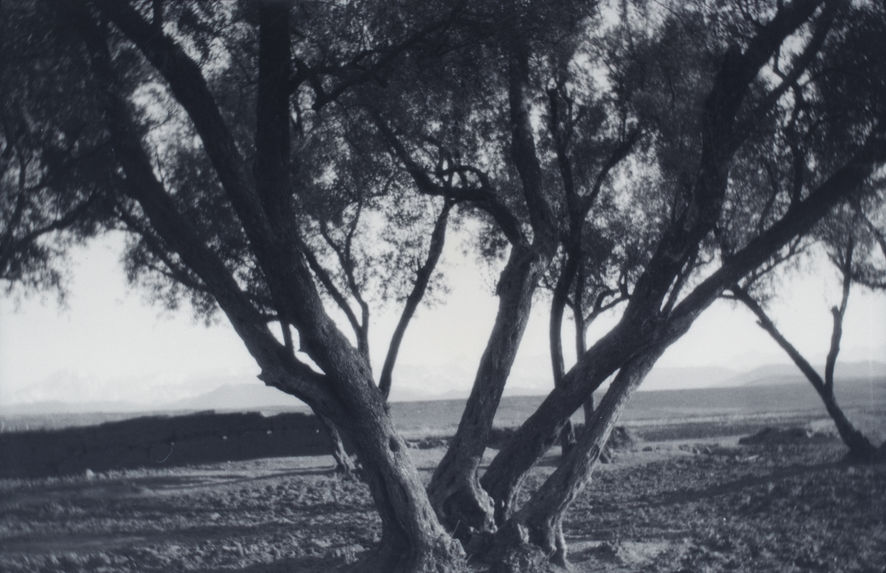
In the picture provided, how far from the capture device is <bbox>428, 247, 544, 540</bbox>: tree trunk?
8.65 meters

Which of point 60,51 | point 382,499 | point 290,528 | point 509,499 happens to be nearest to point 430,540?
point 382,499

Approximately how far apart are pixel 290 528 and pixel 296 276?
5.26 m

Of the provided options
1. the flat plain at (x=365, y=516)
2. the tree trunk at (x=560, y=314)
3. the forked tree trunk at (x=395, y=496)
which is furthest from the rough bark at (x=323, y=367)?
the tree trunk at (x=560, y=314)

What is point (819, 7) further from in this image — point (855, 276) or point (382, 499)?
point (855, 276)

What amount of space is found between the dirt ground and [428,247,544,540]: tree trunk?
1.10 m

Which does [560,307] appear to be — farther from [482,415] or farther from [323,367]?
[323,367]

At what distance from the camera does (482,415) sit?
903cm

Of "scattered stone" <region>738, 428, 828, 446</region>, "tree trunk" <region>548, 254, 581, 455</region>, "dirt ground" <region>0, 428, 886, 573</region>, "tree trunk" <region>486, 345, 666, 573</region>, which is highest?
"tree trunk" <region>548, 254, 581, 455</region>

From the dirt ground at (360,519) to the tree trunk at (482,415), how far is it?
3.60 ft

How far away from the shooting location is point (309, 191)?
1463 centimetres

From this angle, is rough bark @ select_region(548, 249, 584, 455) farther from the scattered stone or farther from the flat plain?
the scattered stone

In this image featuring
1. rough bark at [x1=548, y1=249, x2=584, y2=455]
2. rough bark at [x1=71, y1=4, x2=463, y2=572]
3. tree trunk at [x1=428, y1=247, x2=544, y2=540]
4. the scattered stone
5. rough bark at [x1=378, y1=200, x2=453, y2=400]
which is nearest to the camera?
rough bark at [x1=71, y1=4, x2=463, y2=572]

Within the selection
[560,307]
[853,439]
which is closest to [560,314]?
[560,307]

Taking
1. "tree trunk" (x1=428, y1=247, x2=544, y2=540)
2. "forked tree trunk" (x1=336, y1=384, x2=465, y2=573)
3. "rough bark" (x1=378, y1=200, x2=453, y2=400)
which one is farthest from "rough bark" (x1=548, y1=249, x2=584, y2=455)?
"forked tree trunk" (x1=336, y1=384, x2=465, y2=573)
